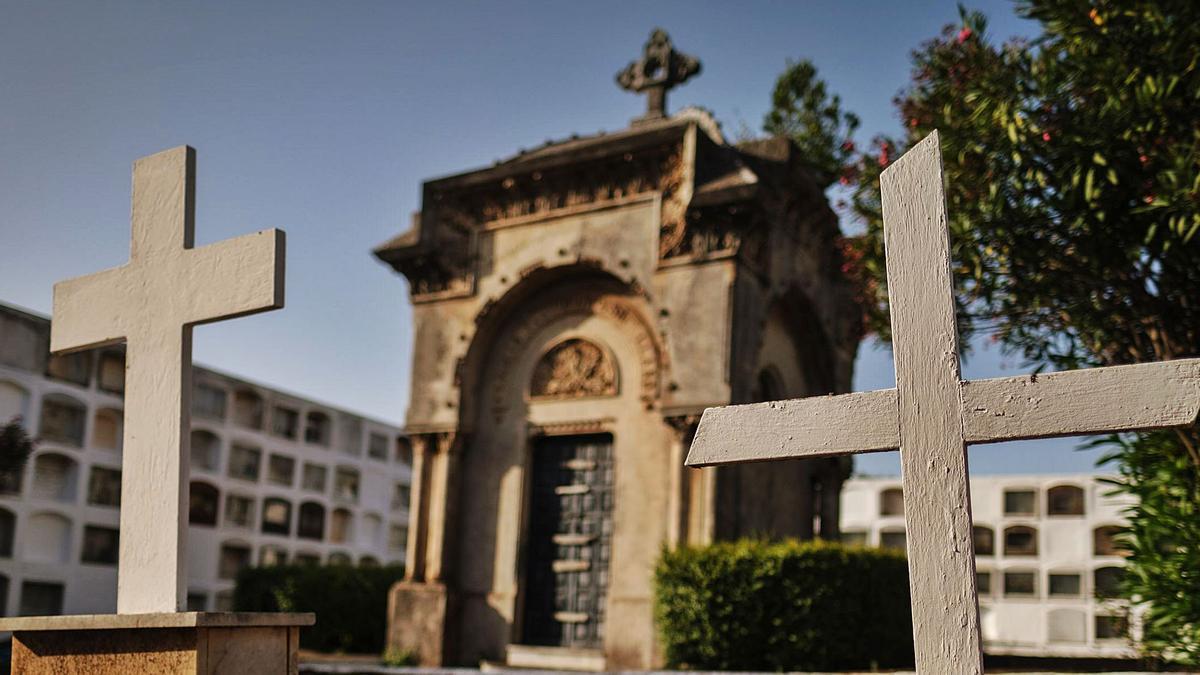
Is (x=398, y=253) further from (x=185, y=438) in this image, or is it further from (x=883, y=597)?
(x=185, y=438)

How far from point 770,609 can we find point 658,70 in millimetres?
8879

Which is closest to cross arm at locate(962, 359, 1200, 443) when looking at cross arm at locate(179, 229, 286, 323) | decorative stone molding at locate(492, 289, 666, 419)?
cross arm at locate(179, 229, 286, 323)

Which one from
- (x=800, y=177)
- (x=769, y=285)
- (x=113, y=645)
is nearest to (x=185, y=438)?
(x=113, y=645)

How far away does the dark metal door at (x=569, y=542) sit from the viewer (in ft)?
48.5

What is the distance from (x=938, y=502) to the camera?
4.30 meters

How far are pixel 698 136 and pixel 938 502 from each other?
11.1 m

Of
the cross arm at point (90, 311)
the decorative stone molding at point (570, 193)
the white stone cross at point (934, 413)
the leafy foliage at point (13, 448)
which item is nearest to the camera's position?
the white stone cross at point (934, 413)

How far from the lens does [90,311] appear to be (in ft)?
20.7

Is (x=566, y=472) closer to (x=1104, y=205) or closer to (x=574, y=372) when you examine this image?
(x=574, y=372)

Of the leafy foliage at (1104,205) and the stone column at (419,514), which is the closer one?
the leafy foliage at (1104,205)

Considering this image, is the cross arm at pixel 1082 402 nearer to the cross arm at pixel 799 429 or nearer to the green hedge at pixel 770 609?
the cross arm at pixel 799 429

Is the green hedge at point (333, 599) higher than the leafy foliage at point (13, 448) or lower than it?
lower

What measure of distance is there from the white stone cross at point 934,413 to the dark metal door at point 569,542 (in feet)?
34.1

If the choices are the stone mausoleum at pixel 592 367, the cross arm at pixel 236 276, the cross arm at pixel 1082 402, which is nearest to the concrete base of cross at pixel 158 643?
the cross arm at pixel 236 276
